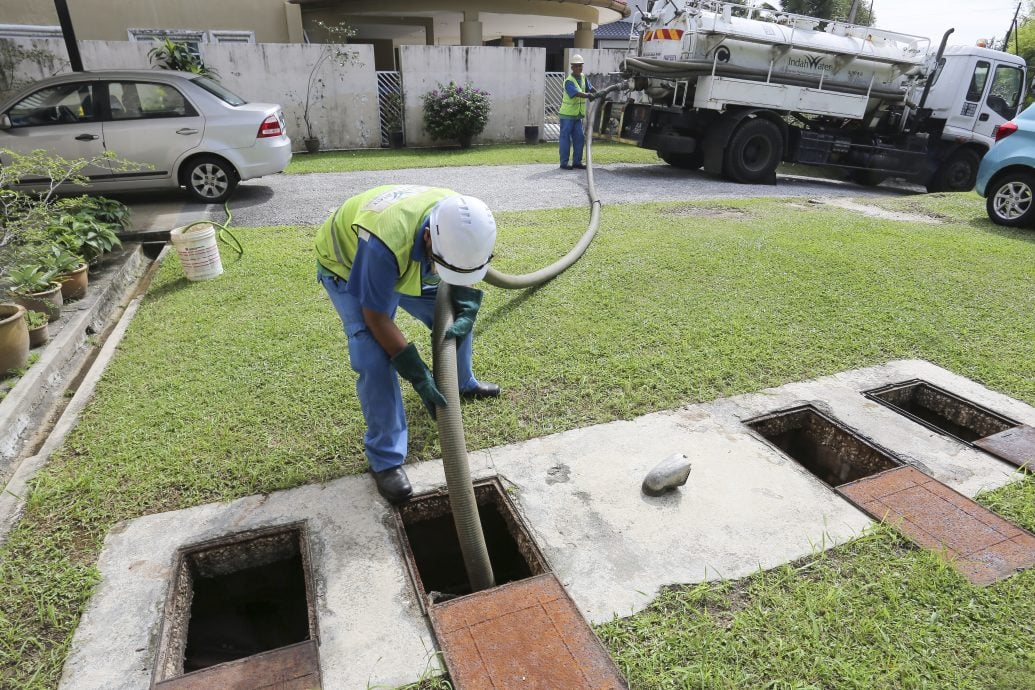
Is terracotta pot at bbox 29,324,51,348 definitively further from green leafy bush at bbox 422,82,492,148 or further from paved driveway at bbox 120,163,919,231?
green leafy bush at bbox 422,82,492,148

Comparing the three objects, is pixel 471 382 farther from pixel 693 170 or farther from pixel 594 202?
pixel 693 170

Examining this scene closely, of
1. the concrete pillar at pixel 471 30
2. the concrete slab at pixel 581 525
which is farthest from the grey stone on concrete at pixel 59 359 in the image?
the concrete pillar at pixel 471 30

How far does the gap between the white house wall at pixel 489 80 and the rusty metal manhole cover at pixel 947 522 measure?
11.5 metres

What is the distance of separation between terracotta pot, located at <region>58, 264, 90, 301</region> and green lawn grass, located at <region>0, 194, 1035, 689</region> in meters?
0.47

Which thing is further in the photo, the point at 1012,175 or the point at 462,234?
the point at 1012,175

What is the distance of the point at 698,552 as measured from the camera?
7.48 ft

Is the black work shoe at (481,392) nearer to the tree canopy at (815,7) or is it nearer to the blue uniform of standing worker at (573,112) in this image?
the blue uniform of standing worker at (573,112)

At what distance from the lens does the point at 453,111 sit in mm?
11859

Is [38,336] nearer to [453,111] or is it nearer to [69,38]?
[69,38]

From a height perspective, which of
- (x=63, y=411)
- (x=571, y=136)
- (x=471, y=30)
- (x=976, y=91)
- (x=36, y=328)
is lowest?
(x=63, y=411)

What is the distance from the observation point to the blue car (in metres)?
6.58

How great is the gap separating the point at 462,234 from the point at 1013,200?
7.56m

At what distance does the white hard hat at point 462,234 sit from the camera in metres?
2.07

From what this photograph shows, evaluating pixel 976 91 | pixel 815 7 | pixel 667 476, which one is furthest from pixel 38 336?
pixel 815 7
